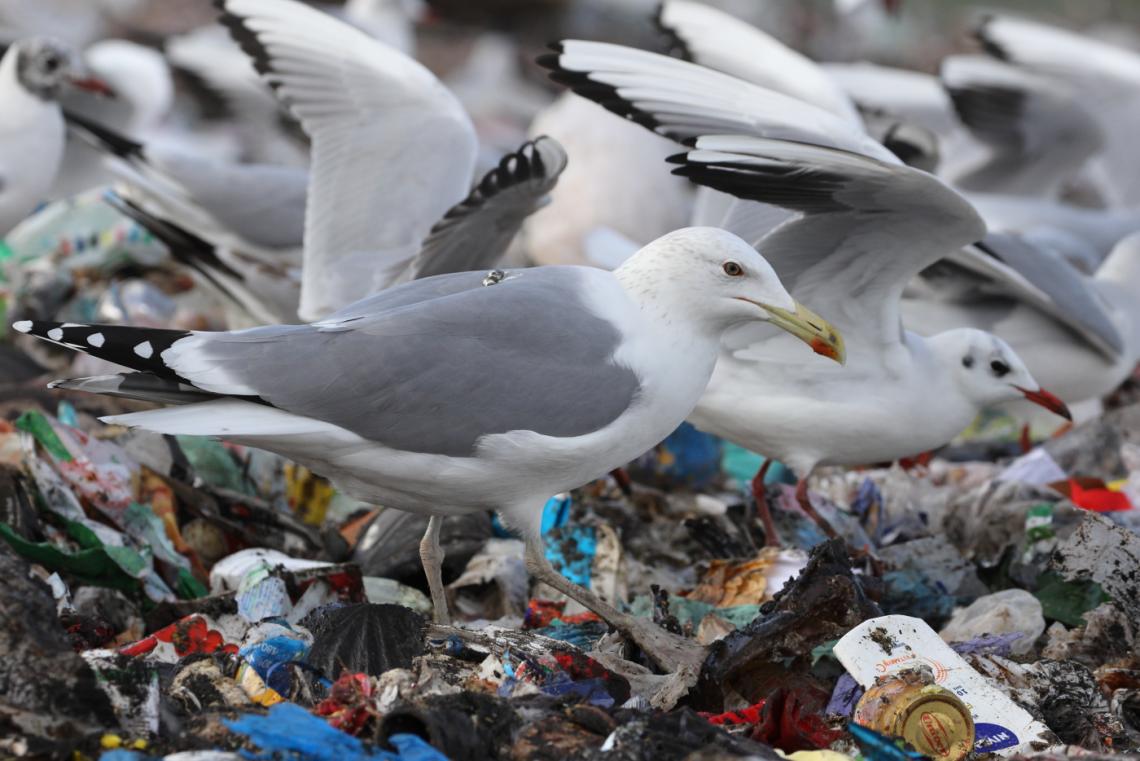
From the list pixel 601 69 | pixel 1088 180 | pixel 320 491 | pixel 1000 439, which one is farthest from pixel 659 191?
pixel 1088 180

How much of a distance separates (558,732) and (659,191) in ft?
16.1

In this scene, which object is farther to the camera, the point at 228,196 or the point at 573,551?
the point at 228,196

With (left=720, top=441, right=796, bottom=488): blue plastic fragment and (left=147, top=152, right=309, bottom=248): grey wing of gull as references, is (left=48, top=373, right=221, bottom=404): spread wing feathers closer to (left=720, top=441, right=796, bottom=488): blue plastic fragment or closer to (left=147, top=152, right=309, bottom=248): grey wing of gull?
(left=720, top=441, right=796, bottom=488): blue plastic fragment

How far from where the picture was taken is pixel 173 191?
19.4 ft

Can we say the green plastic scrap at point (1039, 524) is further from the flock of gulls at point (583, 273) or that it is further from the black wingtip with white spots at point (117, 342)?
the black wingtip with white spots at point (117, 342)

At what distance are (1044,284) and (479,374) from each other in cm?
277

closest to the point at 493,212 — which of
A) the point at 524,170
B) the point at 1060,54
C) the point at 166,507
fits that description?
the point at 524,170

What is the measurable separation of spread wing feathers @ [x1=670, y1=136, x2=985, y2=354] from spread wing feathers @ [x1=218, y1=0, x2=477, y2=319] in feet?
4.12

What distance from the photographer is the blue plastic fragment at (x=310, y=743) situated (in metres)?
2.30

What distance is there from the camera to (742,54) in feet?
17.6

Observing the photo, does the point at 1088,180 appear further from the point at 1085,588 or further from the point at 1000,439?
the point at 1085,588

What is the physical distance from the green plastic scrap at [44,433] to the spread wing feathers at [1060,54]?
5.44 meters

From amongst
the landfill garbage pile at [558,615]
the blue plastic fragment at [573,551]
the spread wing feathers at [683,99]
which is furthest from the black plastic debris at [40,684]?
the spread wing feathers at [683,99]

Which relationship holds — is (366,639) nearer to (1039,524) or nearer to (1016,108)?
(1039,524)
